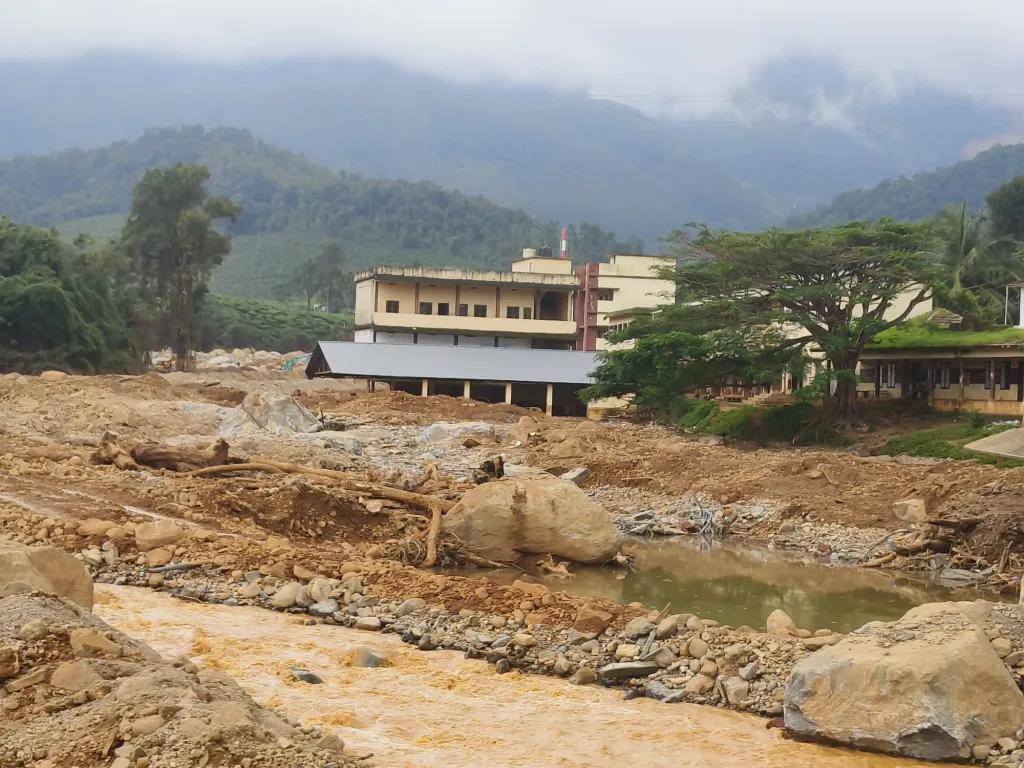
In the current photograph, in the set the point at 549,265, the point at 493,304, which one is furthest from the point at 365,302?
the point at 549,265

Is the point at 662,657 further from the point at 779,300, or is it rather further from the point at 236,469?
the point at 779,300

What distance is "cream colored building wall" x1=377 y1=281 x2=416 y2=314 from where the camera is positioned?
6500 centimetres

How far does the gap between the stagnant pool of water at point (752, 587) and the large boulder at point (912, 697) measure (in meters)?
5.81

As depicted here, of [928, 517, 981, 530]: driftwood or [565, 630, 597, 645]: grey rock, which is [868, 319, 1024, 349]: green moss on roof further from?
[565, 630, 597, 645]: grey rock

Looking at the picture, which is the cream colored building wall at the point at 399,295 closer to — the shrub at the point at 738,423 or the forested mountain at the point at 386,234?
the shrub at the point at 738,423

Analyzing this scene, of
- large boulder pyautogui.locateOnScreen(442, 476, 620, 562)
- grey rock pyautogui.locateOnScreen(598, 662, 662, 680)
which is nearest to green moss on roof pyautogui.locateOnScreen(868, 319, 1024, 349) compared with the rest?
large boulder pyautogui.locateOnScreen(442, 476, 620, 562)

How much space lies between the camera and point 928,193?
178m

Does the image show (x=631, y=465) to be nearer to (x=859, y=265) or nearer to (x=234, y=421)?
(x=234, y=421)

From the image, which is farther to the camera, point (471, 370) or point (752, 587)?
point (471, 370)

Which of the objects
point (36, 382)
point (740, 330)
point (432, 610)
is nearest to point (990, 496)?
point (432, 610)

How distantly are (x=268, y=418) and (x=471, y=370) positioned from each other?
20.7 metres

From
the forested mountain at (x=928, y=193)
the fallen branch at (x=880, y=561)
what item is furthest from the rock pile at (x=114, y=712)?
the forested mountain at (x=928, y=193)

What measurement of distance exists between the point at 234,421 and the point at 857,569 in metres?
19.2

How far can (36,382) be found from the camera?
134 ft
